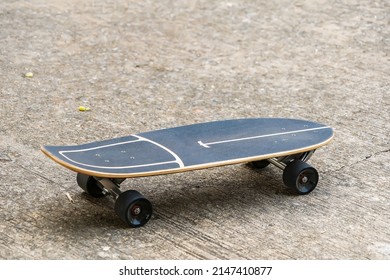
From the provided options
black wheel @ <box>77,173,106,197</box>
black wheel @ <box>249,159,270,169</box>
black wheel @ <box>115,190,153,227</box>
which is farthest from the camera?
black wheel @ <box>249,159,270,169</box>

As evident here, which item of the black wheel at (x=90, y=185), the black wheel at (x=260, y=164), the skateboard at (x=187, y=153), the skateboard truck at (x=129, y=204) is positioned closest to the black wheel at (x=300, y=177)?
the skateboard at (x=187, y=153)

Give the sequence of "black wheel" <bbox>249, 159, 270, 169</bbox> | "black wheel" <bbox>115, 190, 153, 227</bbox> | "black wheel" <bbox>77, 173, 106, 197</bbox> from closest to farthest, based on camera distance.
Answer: "black wheel" <bbox>115, 190, 153, 227</bbox>
"black wheel" <bbox>77, 173, 106, 197</bbox>
"black wheel" <bbox>249, 159, 270, 169</bbox>

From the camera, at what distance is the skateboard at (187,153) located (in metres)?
3.48

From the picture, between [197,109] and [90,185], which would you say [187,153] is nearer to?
[90,185]

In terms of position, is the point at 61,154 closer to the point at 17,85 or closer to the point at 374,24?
the point at 17,85

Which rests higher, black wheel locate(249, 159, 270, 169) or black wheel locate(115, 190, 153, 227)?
black wheel locate(249, 159, 270, 169)

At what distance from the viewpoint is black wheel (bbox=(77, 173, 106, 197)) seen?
12.3 feet

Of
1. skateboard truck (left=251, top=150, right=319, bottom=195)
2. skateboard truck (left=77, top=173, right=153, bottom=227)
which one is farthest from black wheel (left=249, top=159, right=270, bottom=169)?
skateboard truck (left=77, top=173, right=153, bottom=227)

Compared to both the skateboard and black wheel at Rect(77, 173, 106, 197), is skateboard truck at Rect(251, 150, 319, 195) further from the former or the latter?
black wheel at Rect(77, 173, 106, 197)

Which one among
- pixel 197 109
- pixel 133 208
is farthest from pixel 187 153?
pixel 197 109

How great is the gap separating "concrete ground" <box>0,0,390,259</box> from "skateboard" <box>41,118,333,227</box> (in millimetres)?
108

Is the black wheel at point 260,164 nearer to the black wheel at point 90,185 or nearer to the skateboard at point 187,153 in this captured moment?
the skateboard at point 187,153

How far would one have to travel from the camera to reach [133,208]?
3494 millimetres
